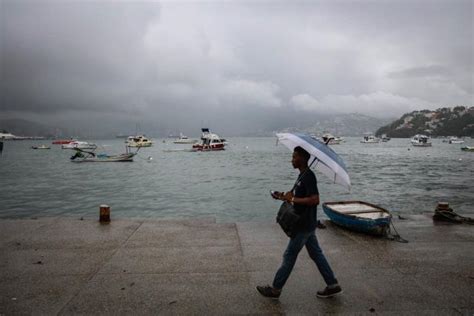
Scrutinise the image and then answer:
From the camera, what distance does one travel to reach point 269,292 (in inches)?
181

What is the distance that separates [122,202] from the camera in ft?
69.3

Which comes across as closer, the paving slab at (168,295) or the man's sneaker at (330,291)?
the paving slab at (168,295)

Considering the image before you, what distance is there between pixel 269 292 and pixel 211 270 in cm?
136

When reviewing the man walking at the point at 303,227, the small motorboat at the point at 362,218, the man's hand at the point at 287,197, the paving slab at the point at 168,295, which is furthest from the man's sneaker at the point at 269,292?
the small motorboat at the point at 362,218

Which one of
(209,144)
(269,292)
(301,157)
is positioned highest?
(301,157)

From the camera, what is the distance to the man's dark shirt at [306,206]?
4.14 meters

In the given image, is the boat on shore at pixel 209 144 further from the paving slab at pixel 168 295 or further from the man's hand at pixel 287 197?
the man's hand at pixel 287 197

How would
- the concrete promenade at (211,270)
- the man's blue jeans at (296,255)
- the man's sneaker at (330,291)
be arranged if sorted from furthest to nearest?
1. the man's sneaker at (330,291)
2. the concrete promenade at (211,270)
3. the man's blue jeans at (296,255)

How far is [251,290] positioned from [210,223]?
13.2 feet

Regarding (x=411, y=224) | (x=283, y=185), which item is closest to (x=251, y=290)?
(x=411, y=224)

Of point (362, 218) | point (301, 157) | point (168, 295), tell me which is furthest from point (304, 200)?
point (362, 218)

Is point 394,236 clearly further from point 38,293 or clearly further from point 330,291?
point 38,293

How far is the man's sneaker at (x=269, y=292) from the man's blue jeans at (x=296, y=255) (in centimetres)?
7

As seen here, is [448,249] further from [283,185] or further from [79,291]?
[283,185]
